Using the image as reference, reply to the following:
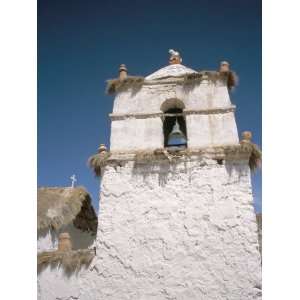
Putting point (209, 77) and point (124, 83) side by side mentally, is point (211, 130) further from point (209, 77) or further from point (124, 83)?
point (124, 83)

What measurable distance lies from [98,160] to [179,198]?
4.90ft

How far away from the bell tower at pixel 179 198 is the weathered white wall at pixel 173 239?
1 cm

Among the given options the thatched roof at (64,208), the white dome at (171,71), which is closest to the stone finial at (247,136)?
the white dome at (171,71)

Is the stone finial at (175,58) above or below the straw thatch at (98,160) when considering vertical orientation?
above

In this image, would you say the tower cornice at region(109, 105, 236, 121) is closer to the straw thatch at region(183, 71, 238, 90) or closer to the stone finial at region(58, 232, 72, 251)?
the straw thatch at region(183, 71, 238, 90)

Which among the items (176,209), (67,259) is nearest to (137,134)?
(176,209)

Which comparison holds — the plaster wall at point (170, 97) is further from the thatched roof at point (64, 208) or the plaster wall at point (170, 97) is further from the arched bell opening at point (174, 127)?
the thatched roof at point (64, 208)

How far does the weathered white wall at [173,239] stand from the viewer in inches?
222

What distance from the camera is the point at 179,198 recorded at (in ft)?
20.1

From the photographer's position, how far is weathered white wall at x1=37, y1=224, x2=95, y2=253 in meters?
7.84

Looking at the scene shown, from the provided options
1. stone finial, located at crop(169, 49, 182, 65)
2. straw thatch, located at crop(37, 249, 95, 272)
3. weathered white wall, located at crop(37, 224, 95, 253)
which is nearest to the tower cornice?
stone finial, located at crop(169, 49, 182, 65)

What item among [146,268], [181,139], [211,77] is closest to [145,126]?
[181,139]

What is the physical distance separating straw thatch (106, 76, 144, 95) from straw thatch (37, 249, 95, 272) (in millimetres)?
2941

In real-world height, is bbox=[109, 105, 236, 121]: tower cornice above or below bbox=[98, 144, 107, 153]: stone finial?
above
